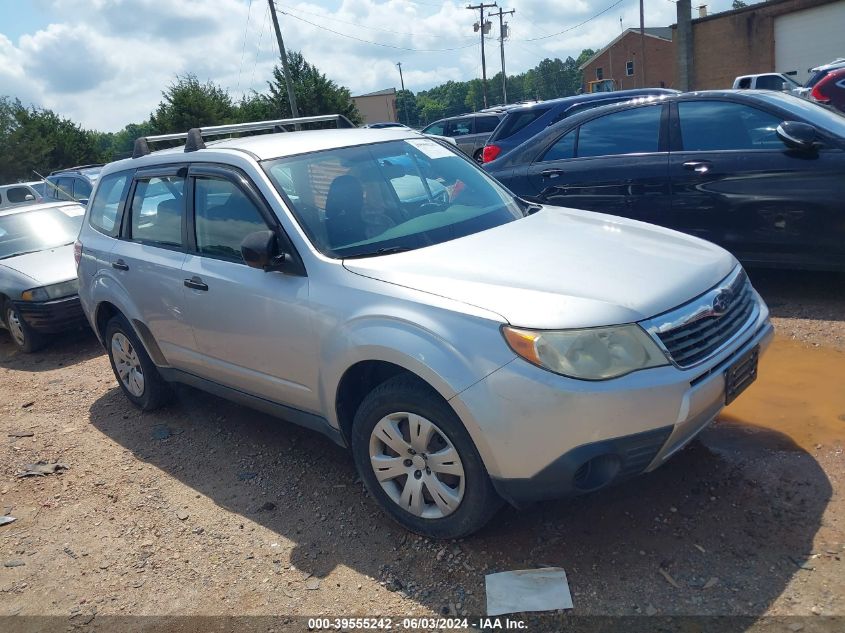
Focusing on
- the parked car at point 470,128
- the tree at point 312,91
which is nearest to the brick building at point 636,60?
the tree at point 312,91

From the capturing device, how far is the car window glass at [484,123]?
1814 centimetres

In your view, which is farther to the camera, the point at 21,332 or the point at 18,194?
the point at 18,194

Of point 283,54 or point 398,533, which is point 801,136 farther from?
point 283,54

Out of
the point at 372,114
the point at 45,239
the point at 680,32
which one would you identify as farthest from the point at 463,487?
the point at 372,114

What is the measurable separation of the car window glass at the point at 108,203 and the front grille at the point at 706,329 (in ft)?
13.0

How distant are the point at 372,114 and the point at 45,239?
7484 centimetres

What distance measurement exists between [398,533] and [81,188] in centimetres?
1417

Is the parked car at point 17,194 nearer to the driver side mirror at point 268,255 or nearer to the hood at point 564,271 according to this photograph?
the driver side mirror at point 268,255

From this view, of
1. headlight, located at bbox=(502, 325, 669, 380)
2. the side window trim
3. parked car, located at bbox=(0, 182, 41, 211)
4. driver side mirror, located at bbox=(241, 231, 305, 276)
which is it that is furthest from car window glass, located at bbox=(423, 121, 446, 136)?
headlight, located at bbox=(502, 325, 669, 380)

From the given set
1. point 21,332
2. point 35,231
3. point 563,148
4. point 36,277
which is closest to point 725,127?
point 563,148

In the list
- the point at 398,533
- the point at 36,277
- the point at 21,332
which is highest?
the point at 36,277

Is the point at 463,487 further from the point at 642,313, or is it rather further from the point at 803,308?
the point at 803,308

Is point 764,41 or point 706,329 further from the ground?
point 764,41

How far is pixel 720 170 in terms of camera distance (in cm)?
563
